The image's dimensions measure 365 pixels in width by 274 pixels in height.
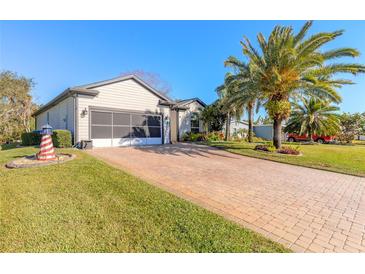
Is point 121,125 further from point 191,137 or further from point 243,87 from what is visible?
point 243,87

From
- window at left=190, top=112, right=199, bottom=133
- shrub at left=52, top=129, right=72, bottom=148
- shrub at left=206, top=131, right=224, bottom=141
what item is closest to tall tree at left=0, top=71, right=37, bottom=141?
shrub at left=52, top=129, right=72, bottom=148

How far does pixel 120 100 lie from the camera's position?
497 inches

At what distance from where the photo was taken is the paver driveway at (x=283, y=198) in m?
2.77

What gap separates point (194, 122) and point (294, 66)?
1059 centimetres

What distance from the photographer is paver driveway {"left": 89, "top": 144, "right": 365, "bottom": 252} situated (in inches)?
109

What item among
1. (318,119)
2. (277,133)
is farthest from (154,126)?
(318,119)

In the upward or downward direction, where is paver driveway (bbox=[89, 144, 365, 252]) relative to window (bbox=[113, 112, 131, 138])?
downward

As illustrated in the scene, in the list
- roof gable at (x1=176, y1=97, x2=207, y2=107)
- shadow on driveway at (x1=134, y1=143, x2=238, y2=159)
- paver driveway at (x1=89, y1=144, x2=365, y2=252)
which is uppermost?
roof gable at (x1=176, y1=97, x2=207, y2=107)

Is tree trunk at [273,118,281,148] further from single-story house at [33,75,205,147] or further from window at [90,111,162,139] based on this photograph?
window at [90,111,162,139]

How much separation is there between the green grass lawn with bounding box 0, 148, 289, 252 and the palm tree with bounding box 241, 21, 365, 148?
9210mm

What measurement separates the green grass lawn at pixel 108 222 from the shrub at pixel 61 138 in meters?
6.40

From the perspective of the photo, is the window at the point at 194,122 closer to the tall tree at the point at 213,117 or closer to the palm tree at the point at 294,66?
the tall tree at the point at 213,117
